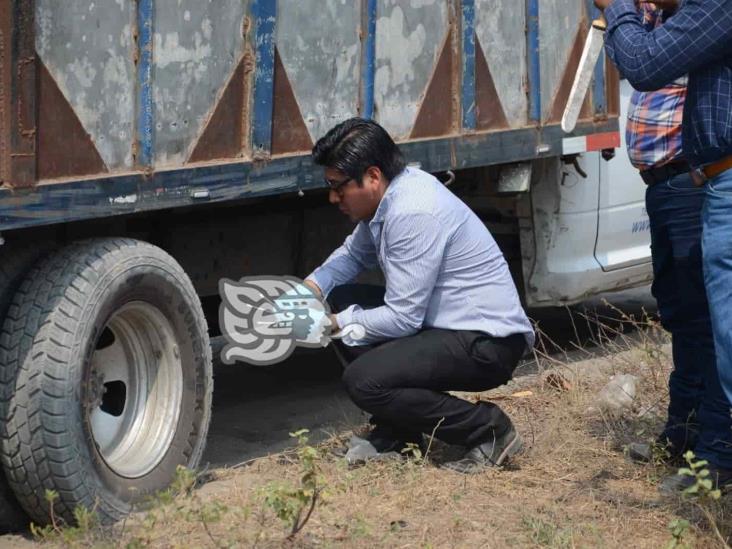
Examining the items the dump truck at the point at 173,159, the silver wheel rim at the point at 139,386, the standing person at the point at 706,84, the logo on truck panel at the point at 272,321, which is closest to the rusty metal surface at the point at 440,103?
the dump truck at the point at 173,159

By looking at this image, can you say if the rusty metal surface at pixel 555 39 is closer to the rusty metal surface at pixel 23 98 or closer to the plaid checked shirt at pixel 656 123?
the plaid checked shirt at pixel 656 123

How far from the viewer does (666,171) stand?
438 centimetres

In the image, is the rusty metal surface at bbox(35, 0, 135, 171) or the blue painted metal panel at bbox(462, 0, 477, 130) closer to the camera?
the rusty metal surface at bbox(35, 0, 135, 171)

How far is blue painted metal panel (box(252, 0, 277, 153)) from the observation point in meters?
4.66

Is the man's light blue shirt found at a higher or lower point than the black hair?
lower

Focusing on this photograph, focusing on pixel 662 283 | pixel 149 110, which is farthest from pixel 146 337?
pixel 662 283

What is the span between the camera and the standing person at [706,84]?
12.0ft

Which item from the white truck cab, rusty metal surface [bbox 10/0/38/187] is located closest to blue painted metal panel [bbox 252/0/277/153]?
rusty metal surface [bbox 10/0/38/187]

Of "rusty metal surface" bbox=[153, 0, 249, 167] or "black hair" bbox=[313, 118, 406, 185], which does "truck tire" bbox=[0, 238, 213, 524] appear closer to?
"rusty metal surface" bbox=[153, 0, 249, 167]

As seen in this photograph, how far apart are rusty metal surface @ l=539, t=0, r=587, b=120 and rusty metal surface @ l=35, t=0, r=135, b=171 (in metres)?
2.46

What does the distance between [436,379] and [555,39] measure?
7.23 ft

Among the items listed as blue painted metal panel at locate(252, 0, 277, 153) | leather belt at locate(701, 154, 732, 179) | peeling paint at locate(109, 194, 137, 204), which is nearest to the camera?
leather belt at locate(701, 154, 732, 179)

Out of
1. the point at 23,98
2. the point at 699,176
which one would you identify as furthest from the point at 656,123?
the point at 23,98

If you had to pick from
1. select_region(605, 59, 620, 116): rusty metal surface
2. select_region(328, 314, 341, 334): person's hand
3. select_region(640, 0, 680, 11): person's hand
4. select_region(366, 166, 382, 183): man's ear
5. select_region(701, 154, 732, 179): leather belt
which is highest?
select_region(640, 0, 680, 11): person's hand
